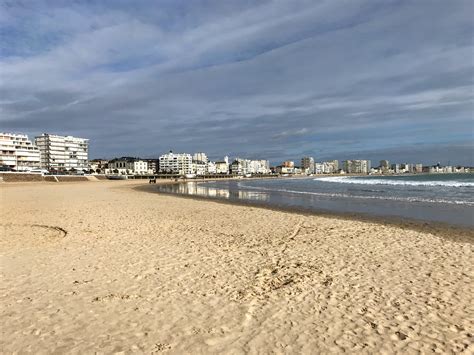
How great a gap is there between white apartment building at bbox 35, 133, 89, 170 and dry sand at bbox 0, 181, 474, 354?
521 feet

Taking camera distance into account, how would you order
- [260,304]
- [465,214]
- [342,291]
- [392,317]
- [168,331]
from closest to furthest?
[168,331] < [392,317] < [260,304] < [342,291] < [465,214]

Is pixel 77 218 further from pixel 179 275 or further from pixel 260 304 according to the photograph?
pixel 260 304

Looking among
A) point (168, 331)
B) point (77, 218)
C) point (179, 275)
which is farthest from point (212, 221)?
point (168, 331)

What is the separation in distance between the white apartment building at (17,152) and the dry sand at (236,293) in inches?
4968

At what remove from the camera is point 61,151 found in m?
162

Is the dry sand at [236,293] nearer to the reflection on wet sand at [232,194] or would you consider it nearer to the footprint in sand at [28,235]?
the footprint in sand at [28,235]

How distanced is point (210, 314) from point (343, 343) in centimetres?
201

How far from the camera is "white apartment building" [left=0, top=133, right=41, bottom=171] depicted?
122125 mm

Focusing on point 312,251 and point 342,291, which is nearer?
point 342,291

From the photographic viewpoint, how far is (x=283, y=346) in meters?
4.61

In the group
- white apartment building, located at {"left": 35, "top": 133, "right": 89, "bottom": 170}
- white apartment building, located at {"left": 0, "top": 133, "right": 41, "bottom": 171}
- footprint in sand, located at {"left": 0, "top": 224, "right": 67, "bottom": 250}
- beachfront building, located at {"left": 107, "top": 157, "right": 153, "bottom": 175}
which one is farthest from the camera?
beachfront building, located at {"left": 107, "top": 157, "right": 153, "bottom": 175}

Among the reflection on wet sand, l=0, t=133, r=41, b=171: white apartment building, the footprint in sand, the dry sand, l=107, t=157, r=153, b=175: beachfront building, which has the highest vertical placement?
l=0, t=133, r=41, b=171: white apartment building

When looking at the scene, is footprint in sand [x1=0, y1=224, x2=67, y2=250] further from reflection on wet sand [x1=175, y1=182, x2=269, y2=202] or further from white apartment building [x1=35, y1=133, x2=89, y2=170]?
white apartment building [x1=35, y1=133, x2=89, y2=170]

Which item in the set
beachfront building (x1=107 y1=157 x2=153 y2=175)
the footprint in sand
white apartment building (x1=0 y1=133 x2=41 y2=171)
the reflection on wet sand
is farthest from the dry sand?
beachfront building (x1=107 y1=157 x2=153 y2=175)
